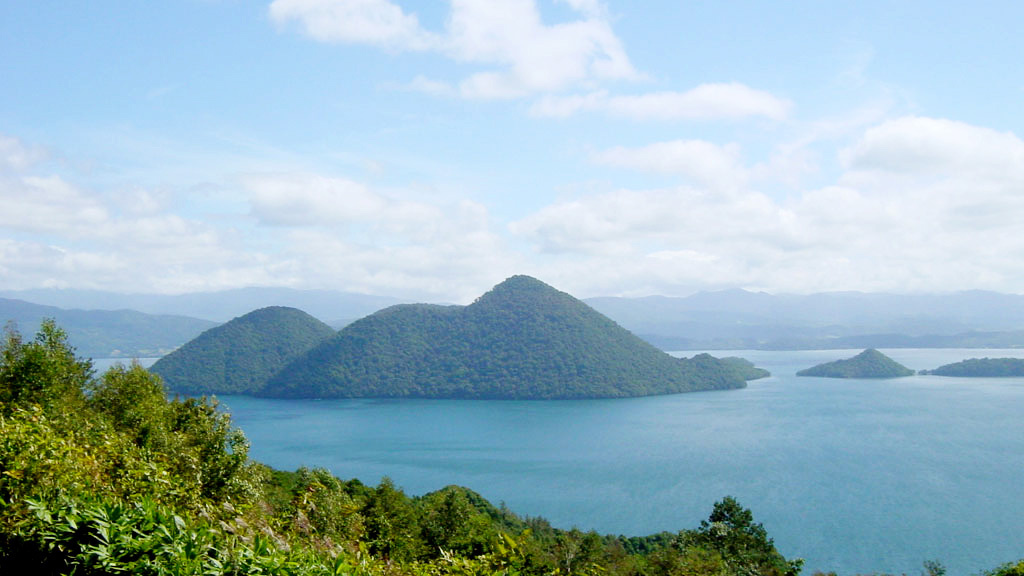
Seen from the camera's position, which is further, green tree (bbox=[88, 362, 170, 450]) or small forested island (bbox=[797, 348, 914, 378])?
small forested island (bbox=[797, 348, 914, 378])

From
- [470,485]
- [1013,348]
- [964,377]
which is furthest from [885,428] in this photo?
[1013,348]

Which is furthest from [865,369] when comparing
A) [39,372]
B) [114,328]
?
[114,328]

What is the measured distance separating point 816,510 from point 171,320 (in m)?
179

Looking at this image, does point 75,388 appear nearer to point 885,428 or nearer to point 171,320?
point 885,428

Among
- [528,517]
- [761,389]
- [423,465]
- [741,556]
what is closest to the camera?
[741,556]

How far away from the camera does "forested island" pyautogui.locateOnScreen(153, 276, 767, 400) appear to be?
83375 mm

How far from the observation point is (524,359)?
87.6m

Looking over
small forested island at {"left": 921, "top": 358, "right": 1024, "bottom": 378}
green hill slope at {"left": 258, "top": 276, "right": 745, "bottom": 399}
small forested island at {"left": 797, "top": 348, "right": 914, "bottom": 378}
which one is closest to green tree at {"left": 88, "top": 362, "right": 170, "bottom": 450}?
green hill slope at {"left": 258, "top": 276, "right": 745, "bottom": 399}

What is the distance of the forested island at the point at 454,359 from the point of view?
8338 cm

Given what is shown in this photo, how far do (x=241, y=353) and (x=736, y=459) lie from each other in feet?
239

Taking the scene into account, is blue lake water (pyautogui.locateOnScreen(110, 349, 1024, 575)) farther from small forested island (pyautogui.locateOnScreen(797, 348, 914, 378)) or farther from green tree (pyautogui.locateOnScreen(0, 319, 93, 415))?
green tree (pyautogui.locateOnScreen(0, 319, 93, 415))

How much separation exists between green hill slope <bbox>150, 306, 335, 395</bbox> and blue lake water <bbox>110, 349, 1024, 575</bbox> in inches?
301

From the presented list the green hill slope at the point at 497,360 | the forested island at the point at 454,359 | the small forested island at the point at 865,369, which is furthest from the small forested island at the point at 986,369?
the green hill slope at the point at 497,360

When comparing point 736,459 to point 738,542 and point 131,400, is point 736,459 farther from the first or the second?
point 131,400
